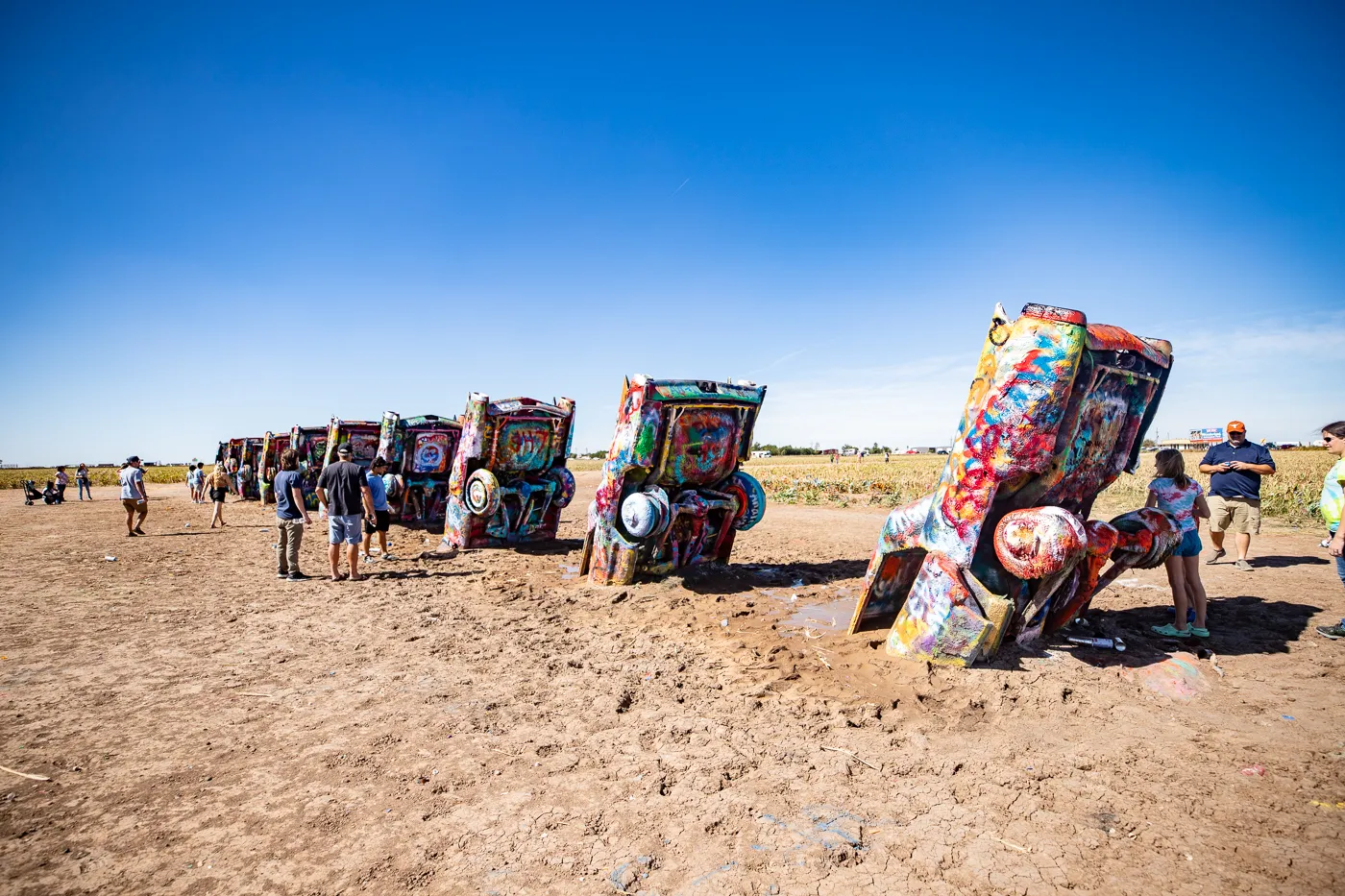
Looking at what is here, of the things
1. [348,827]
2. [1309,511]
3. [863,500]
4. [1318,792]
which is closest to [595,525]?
[348,827]

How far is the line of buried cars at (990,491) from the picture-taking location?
457 cm

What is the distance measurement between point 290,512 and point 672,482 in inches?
221

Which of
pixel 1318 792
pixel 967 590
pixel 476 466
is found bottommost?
pixel 1318 792

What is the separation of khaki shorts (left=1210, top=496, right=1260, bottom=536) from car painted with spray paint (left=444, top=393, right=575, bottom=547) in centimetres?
982

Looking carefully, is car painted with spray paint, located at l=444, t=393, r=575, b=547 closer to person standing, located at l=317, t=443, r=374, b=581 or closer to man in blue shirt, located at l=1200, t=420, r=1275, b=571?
person standing, located at l=317, t=443, r=374, b=581

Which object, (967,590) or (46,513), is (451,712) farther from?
(46,513)

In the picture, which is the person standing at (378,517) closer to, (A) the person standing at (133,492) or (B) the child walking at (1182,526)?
(A) the person standing at (133,492)

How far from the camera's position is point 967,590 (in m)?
4.90

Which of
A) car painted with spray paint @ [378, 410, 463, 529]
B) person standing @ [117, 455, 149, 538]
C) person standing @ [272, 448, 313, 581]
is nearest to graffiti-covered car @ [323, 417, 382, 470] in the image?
car painted with spray paint @ [378, 410, 463, 529]

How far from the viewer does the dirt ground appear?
281 centimetres

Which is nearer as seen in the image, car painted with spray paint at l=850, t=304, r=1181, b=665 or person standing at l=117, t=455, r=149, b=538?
car painted with spray paint at l=850, t=304, r=1181, b=665

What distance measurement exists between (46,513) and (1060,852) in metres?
27.1

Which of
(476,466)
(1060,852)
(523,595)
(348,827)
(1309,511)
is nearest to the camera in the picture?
(1060,852)

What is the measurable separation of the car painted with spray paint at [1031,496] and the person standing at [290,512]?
26.2 ft
